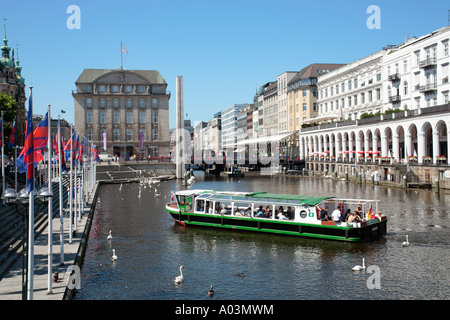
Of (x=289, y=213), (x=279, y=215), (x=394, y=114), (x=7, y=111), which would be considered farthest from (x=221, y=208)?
(x=394, y=114)

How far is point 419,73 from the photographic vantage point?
8138 cm

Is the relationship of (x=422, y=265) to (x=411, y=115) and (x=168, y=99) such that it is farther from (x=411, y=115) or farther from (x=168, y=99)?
(x=168, y=99)

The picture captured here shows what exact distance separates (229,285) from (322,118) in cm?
9923

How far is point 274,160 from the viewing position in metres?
130

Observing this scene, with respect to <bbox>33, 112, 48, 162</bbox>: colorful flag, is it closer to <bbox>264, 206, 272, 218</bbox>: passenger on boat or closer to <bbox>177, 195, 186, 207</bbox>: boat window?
<bbox>264, 206, 272, 218</bbox>: passenger on boat

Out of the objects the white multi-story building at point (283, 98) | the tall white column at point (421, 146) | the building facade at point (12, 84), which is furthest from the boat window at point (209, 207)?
the white multi-story building at point (283, 98)

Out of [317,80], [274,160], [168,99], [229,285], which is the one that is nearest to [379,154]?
[274,160]

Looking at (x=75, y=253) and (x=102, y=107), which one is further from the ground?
(x=102, y=107)

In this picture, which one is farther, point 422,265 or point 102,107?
point 102,107

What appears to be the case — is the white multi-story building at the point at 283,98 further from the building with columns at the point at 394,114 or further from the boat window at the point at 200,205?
the boat window at the point at 200,205

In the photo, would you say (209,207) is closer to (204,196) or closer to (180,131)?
(204,196)

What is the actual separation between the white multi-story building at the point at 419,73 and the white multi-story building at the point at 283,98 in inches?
2295

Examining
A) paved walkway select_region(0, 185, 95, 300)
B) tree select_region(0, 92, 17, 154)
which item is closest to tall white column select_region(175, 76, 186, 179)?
tree select_region(0, 92, 17, 154)

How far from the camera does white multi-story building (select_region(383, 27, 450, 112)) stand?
244 feet
